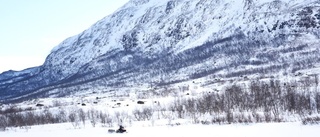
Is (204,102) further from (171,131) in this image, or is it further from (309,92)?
(171,131)

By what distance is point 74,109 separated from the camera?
82250 millimetres

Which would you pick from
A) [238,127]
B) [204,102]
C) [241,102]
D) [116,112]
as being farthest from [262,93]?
[238,127]

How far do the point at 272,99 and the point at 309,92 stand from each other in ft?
21.5

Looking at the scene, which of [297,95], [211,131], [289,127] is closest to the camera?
[289,127]

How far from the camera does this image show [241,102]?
244 feet

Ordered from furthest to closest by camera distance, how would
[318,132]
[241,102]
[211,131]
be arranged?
1. [241,102]
2. [211,131]
3. [318,132]

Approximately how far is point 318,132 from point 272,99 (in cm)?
4990

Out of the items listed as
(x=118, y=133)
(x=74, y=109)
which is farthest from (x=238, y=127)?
(x=74, y=109)

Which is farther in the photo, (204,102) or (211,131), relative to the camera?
(204,102)

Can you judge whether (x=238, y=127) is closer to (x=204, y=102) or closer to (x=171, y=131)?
(x=171, y=131)

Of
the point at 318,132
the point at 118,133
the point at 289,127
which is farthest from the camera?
the point at 118,133

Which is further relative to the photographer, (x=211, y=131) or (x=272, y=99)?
(x=272, y=99)

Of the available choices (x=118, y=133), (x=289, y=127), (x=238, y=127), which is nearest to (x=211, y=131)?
(x=238, y=127)

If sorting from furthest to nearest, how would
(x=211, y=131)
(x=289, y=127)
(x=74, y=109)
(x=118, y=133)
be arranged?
(x=74, y=109)
(x=118, y=133)
(x=211, y=131)
(x=289, y=127)
